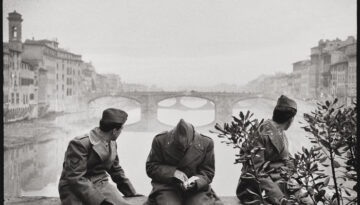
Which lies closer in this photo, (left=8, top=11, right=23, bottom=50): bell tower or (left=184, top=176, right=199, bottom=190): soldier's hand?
(left=184, top=176, right=199, bottom=190): soldier's hand

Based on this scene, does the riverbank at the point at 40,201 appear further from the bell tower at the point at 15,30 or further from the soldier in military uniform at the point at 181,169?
the bell tower at the point at 15,30

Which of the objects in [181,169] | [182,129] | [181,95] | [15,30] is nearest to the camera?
[182,129]

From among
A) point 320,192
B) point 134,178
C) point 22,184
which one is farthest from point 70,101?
point 320,192

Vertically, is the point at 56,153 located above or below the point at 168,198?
below

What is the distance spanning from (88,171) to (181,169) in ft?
1.24

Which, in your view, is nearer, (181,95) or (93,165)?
(93,165)

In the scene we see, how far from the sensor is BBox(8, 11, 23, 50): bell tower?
536 centimetres


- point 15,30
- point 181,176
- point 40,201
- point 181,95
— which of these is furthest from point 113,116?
point 181,95

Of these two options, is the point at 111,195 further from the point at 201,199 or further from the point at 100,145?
the point at 201,199

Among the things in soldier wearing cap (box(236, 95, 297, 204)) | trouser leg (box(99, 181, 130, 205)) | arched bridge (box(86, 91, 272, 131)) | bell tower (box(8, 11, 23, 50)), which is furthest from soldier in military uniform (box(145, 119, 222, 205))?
arched bridge (box(86, 91, 272, 131))

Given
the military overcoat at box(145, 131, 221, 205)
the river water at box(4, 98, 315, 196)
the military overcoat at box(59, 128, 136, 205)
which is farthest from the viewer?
the river water at box(4, 98, 315, 196)

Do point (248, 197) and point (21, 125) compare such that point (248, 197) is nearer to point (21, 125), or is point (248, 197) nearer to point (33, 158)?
point (21, 125)

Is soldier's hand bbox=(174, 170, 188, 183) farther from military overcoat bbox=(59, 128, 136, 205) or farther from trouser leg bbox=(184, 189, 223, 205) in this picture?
military overcoat bbox=(59, 128, 136, 205)

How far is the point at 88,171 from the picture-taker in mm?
1526
